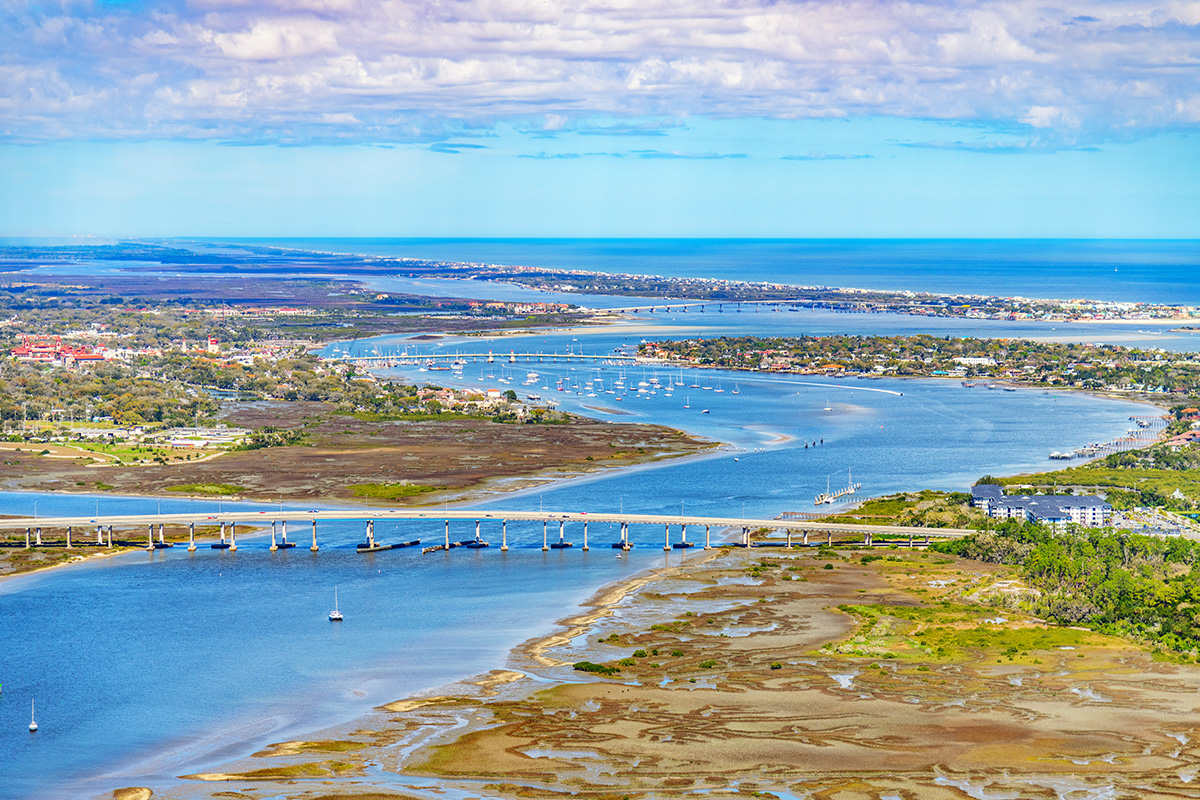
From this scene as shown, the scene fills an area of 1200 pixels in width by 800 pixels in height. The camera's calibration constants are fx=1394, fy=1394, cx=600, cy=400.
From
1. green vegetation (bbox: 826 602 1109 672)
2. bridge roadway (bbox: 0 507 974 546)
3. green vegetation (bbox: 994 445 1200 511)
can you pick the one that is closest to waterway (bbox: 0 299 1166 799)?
bridge roadway (bbox: 0 507 974 546)

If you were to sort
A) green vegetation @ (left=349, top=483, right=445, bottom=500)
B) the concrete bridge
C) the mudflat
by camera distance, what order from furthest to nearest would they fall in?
the concrete bridge → green vegetation @ (left=349, top=483, right=445, bottom=500) → the mudflat

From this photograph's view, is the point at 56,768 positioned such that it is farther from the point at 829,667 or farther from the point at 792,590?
the point at 792,590

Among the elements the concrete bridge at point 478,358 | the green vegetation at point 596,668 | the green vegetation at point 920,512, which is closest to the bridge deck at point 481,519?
the green vegetation at point 920,512

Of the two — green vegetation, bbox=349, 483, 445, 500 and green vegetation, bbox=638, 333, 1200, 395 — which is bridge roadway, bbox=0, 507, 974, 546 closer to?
green vegetation, bbox=349, 483, 445, 500

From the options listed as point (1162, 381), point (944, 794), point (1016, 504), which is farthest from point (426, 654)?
point (1162, 381)

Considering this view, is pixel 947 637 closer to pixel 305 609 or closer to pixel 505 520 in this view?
pixel 305 609

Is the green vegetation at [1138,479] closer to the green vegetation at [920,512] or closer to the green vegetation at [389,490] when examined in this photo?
the green vegetation at [920,512]

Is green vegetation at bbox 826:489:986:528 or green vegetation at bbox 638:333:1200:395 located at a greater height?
green vegetation at bbox 638:333:1200:395
